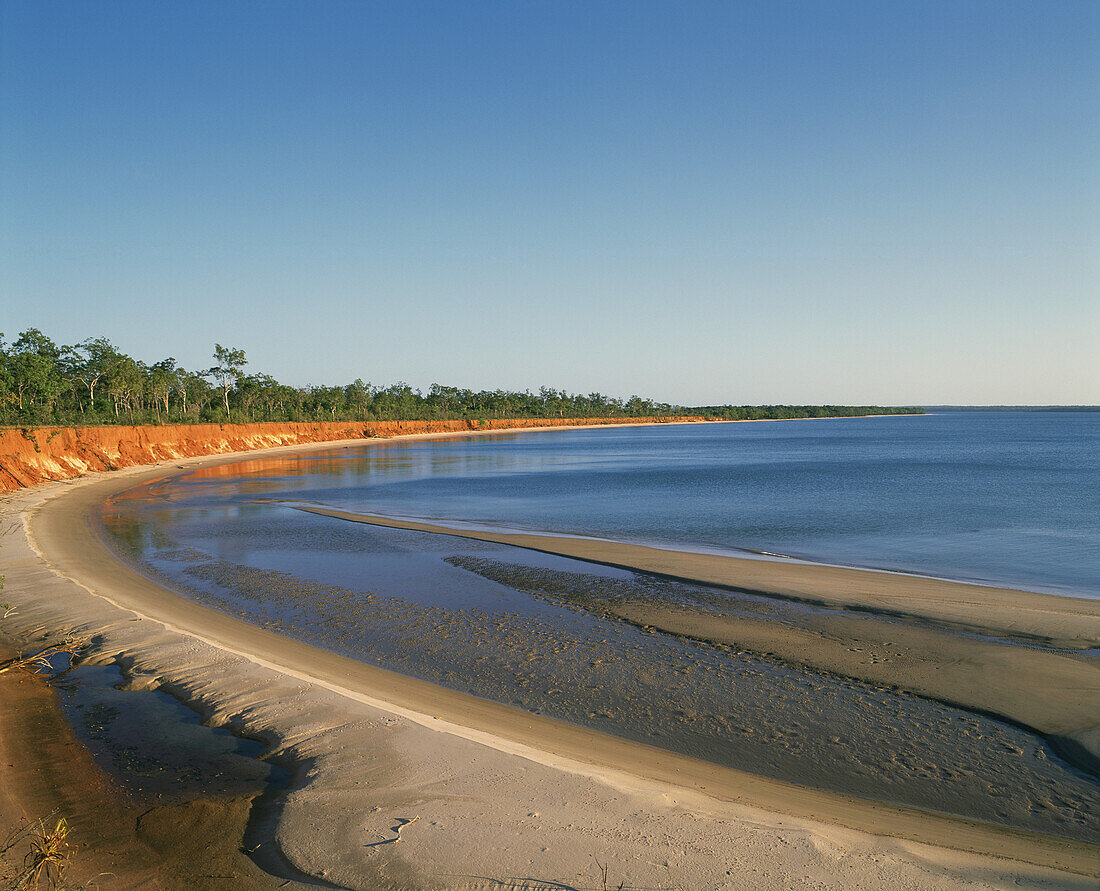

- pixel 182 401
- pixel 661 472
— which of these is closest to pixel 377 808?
pixel 661 472

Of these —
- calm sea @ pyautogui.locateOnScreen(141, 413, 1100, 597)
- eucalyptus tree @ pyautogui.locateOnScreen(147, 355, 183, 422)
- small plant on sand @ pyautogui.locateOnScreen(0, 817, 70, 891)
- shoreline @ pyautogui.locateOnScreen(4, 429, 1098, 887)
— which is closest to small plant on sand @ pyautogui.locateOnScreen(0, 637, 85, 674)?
shoreline @ pyautogui.locateOnScreen(4, 429, 1098, 887)

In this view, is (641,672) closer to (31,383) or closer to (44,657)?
(44,657)

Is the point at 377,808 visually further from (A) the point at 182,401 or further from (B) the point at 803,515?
(A) the point at 182,401

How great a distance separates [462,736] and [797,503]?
2974 cm

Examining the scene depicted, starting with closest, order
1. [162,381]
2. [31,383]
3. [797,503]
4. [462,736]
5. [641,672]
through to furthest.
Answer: [462,736] → [641,672] → [797,503] → [31,383] → [162,381]

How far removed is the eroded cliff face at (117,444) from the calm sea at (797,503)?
312 inches

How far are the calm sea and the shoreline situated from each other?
13.2 metres

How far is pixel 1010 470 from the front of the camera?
52.4 m

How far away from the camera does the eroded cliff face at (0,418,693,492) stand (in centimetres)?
3778

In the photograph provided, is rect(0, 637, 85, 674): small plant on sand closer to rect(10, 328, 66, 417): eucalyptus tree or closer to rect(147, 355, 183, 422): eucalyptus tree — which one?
rect(10, 328, 66, 417): eucalyptus tree

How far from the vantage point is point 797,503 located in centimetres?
3391

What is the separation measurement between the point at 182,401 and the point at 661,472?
8054 cm

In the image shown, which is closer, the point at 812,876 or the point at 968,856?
the point at 812,876

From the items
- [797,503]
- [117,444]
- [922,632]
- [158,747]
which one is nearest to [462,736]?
[158,747]
